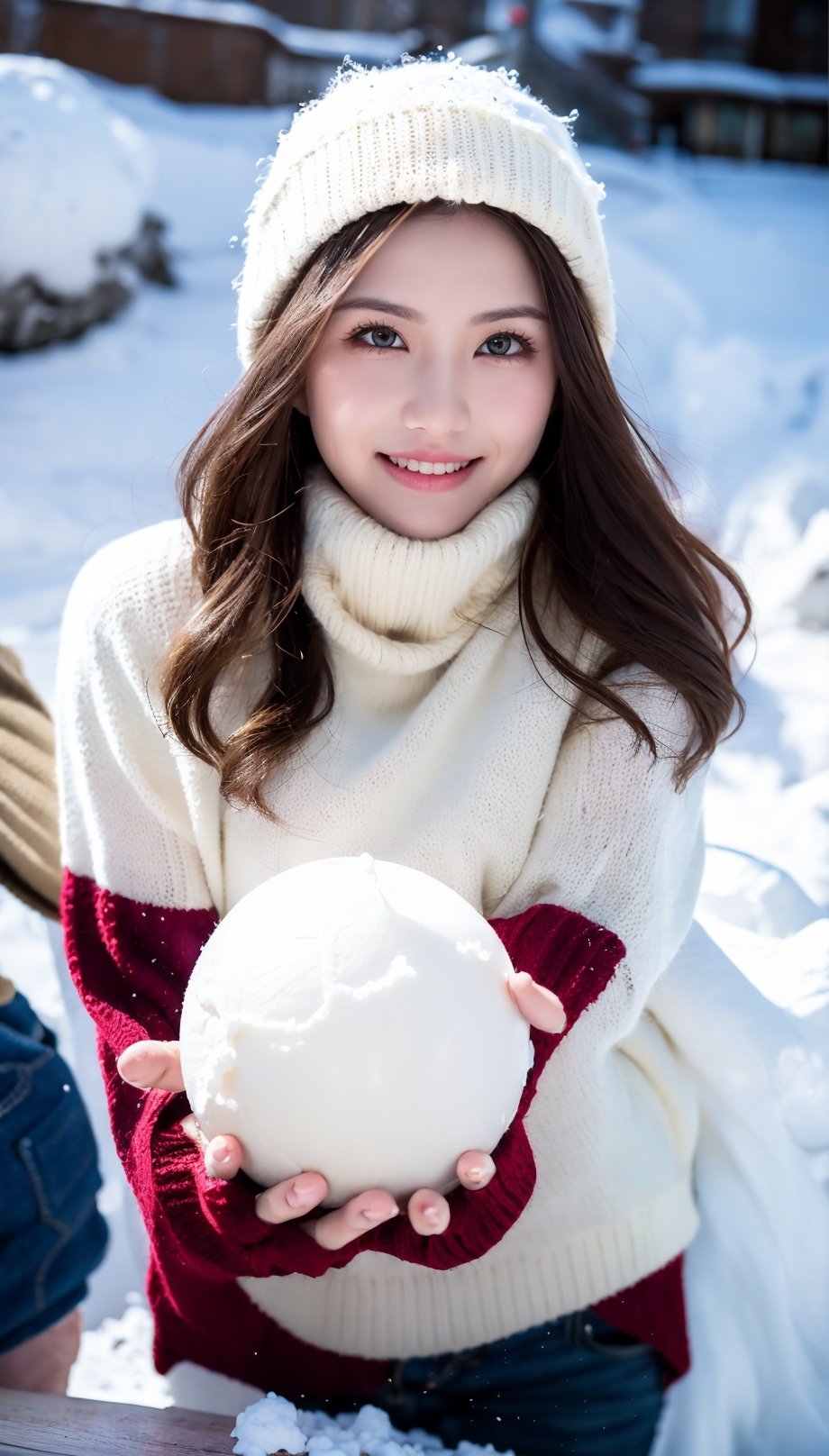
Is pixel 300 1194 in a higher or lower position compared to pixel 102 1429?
higher

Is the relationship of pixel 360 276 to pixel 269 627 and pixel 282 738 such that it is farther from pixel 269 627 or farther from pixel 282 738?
pixel 282 738

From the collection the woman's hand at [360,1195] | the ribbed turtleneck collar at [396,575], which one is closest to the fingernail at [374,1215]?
the woman's hand at [360,1195]

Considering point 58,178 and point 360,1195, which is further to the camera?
point 58,178

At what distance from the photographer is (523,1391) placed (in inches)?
68.7

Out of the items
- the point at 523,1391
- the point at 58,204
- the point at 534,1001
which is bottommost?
the point at 523,1391

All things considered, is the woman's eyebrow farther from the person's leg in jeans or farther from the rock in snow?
the rock in snow

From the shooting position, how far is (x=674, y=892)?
5.88 ft

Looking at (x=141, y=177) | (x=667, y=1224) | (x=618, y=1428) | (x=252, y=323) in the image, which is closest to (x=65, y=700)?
(x=252, y=323)

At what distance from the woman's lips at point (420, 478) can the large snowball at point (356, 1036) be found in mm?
576

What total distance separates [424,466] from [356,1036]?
2.52 ft

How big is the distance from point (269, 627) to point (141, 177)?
601cm

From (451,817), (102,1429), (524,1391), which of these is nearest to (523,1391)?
(524,1391)

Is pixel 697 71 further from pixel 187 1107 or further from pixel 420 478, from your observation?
pixel 187 1107

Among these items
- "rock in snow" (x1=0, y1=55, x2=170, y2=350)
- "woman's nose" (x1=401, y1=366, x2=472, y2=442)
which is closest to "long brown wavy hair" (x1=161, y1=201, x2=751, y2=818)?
"woman's nose" (x1=401, y1=366, x2=472, y2=442)
